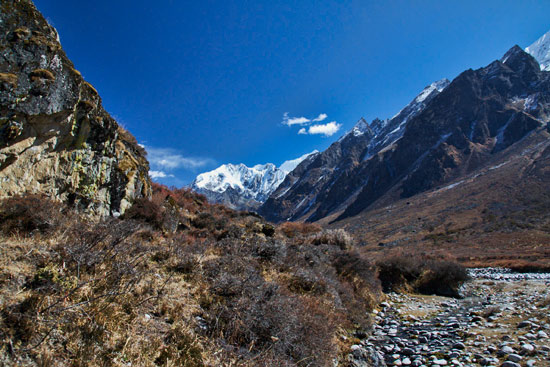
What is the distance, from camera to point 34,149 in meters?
6.38

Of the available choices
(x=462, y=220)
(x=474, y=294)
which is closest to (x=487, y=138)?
(x=462, y=220)

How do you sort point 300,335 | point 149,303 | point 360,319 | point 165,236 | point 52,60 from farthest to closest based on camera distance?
1. point 165,236
2. point 360,319
3. point 52,60
4. point 300,335
5. point 149,303

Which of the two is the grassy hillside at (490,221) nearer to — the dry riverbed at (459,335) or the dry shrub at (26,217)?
the dry riverbed at (459,335)

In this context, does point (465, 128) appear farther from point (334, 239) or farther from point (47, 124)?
point (47, 124)

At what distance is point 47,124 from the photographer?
259 inches

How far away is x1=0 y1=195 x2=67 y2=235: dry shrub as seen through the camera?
4719 millimetres

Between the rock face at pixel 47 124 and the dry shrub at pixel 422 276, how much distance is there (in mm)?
14669

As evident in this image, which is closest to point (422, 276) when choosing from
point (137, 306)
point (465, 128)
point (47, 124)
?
point (137, 306)

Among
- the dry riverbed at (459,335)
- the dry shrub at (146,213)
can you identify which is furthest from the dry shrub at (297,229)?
the dry shrub at (146,213)

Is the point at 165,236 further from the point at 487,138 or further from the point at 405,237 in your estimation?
the point at 487,138

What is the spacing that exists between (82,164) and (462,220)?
74221mm

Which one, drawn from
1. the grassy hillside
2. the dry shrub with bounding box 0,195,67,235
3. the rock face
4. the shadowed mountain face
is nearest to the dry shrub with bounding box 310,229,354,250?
the rock face

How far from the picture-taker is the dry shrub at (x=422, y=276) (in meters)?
13.9

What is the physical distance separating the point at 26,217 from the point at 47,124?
2.98m
